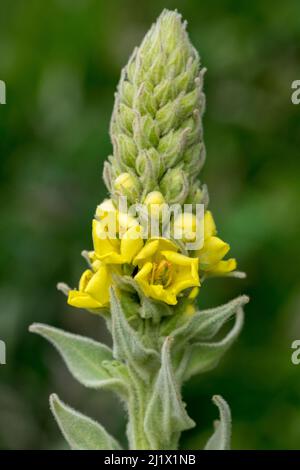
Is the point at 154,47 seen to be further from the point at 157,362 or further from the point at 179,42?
the point at 157,362

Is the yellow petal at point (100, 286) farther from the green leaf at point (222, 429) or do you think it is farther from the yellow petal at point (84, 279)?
the green leaf at point (222, 429)

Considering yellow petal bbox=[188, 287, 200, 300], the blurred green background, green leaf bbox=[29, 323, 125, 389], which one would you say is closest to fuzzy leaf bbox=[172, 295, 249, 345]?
yellow petal bbox=[188, 287, 200, 300]

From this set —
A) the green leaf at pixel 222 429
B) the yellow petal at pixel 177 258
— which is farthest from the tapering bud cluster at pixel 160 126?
the green leaf at pixel 222 429

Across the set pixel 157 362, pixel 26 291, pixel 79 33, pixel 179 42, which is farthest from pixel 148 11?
pixel 157 362

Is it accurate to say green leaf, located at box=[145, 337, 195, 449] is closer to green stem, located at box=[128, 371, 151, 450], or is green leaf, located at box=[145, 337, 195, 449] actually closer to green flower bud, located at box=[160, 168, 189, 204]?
green stem, located at box=[128, 371, 151, 450]

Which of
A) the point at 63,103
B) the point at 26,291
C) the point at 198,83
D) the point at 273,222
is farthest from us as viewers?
the point at 63,103

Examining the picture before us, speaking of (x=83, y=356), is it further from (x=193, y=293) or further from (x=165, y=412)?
(x=193, y=293)
